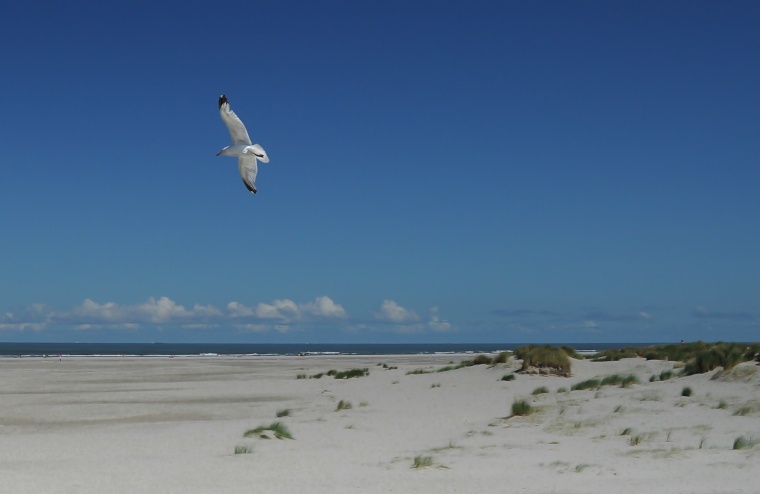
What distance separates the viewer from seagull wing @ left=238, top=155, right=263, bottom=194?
15969 millimetres

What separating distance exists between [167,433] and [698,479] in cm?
1031

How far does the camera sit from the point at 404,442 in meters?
13.9

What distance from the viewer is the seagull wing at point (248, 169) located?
52.4 ft

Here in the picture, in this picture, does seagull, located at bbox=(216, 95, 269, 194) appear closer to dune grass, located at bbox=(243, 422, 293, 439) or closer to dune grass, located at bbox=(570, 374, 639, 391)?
dune grass, located at bbox=(243, 422, 293, 439)

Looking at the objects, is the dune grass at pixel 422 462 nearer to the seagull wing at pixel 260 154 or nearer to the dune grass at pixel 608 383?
the seagull wing at pixel 260 154

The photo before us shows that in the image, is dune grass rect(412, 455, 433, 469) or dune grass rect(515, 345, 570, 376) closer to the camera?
dune grass rect(412, 455, 433, 469)

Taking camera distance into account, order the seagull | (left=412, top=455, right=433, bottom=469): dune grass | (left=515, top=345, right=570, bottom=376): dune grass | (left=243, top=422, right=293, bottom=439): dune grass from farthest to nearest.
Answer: (left=515, top=345, right=570, bottom=376): dune grass → the seagull → (left=243, top=422, right=293, bottom=439): dune grass → (left=412, top=455, right=433, bottom=469): dune grass

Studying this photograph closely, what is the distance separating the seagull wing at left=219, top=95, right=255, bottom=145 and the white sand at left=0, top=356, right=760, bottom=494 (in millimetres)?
5769

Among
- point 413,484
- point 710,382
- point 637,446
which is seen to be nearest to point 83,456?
point 413,484

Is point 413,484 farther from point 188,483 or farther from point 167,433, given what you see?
point 167,433

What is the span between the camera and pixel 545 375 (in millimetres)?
27250

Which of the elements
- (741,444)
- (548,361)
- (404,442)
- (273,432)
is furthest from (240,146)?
(548,361)

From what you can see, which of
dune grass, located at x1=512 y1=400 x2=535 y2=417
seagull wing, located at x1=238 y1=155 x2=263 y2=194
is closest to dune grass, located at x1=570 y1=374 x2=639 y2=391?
dune grass, located at x1=512 y1=400 x2=535 y2=417

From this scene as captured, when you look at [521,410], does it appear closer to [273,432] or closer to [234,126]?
[273,432]
